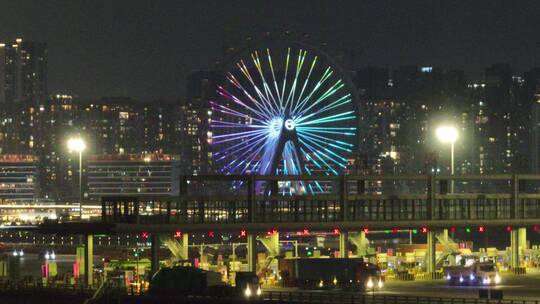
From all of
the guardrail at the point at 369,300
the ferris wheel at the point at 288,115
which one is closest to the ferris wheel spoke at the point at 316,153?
the ferris wheel at the point at 288,115

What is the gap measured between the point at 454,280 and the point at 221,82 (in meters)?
Answer: 47.2

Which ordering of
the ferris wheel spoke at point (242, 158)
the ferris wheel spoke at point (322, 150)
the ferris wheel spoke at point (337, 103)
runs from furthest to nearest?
the ferris wheel spoke at point (242, 158)
the ferris wheel spoke at point (337, 103)
the ferris wheel spoke at point (322, 150)

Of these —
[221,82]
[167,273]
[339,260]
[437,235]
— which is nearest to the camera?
[167,273]

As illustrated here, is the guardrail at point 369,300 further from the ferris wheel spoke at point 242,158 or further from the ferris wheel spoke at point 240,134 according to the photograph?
the ferris wheel spoke at point 242,158

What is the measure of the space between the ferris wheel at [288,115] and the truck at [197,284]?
170 ft

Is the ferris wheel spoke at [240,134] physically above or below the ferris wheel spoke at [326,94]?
below

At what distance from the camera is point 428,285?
9119cm

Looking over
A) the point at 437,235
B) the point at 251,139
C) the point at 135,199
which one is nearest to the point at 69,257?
the point at 251,139

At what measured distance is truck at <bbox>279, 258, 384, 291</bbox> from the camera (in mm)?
87312

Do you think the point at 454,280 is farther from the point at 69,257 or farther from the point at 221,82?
the point at 69,257

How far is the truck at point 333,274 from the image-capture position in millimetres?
Answer: 87312

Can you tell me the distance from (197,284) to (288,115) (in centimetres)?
5692

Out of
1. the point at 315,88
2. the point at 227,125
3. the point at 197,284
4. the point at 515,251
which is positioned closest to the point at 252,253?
the point at 197,284

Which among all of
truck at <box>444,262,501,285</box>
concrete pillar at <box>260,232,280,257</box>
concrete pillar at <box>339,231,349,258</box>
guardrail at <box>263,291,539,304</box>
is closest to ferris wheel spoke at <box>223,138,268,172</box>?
concrete pillar at <box>260,232,280,257</box>
